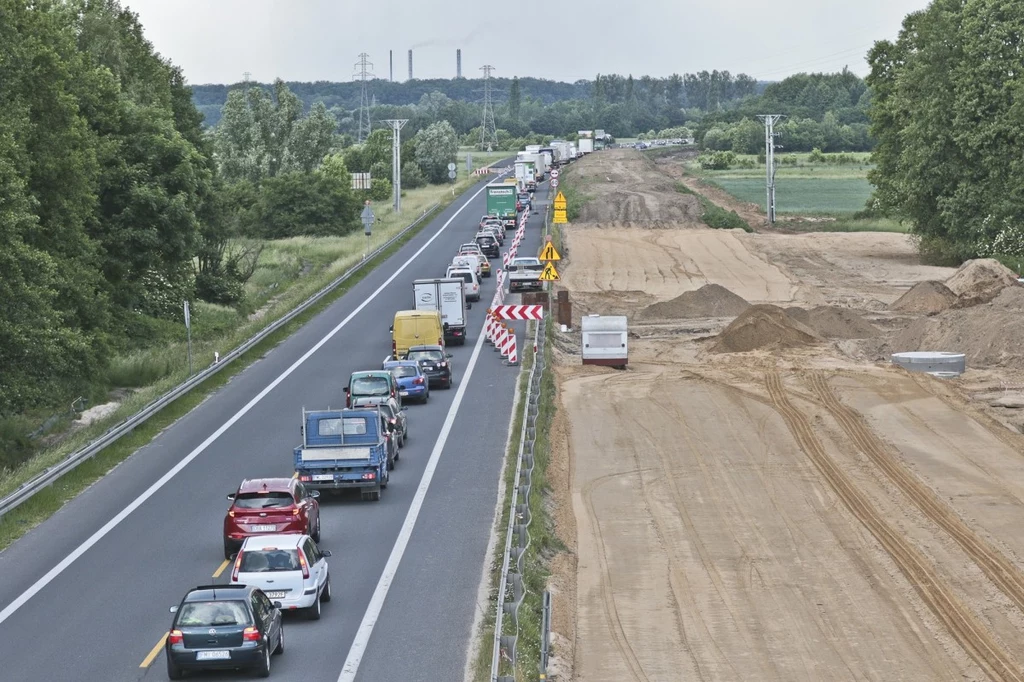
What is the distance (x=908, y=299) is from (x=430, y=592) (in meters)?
43.4

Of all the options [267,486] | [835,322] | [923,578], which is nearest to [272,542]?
[267,486]

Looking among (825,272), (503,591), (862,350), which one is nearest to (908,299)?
(862,350)

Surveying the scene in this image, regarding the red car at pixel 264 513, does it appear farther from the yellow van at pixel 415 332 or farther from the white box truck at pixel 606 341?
the white box truck at pixel 606 341

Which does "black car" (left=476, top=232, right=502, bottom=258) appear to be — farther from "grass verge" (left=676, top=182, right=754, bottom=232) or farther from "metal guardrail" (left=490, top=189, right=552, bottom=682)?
"metal guardrail" (left=490, top=189, right=552, bottom=682)

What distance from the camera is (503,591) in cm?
2184

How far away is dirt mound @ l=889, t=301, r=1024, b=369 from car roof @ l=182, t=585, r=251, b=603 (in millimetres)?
35996

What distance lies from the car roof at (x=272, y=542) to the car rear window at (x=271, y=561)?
0.06 meters

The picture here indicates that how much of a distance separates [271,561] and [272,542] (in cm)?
34

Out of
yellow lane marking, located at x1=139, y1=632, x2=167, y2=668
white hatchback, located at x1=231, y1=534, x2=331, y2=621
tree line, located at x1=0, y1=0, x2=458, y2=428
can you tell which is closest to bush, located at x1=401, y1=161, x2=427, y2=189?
tree line, located at x1=0, y1=0, x2=458, y2=428

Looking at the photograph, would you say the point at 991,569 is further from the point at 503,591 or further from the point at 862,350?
the point at 862,350

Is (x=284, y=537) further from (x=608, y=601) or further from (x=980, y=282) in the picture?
(x=980, y=282)

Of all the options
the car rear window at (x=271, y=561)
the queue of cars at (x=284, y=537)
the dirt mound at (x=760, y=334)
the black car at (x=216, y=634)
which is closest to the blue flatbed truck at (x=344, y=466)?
the queue of cars at (x=284, y=537)

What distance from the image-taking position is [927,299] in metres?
62.9

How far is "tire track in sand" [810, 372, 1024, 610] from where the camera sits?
26.0 m
